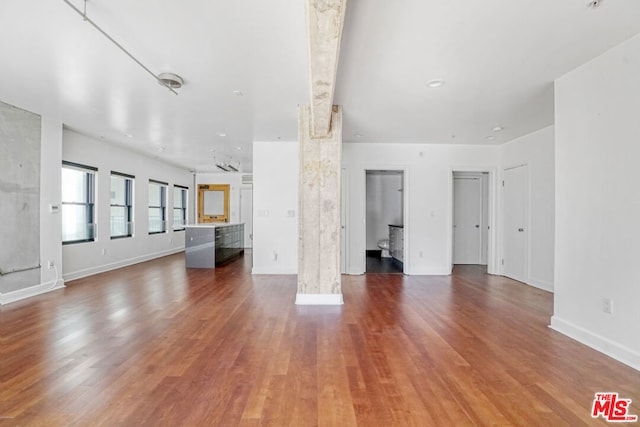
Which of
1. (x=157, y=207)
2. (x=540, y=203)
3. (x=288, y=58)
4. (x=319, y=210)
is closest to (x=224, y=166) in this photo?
(x=157, y=207)

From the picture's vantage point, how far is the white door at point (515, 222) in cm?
513

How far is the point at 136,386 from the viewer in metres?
2.00

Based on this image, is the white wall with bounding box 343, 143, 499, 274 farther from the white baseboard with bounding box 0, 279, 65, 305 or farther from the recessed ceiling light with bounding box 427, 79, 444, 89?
the white baseboard with bounding box 0, 279, 65, 305

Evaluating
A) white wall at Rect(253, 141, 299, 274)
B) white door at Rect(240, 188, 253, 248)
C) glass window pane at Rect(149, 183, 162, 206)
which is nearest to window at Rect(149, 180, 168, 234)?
glass window pane at Rect(149, 183, 162, 206)

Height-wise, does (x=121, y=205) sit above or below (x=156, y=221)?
above

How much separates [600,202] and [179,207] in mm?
9517

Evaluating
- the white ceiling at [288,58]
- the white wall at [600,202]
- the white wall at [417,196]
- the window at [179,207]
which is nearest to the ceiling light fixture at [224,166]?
the window at [179,207]

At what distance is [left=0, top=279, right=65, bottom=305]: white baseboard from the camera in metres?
3.84

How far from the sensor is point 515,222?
535 centimetres

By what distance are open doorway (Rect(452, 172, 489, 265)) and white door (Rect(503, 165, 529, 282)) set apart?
3.76ft

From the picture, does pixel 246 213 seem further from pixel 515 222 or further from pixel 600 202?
pixel 600 202

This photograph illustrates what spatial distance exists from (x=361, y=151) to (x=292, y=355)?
418 centimetres

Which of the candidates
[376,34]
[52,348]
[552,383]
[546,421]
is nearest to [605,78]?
[376,34]

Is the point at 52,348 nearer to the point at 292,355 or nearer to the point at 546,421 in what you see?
the point at 292,355
